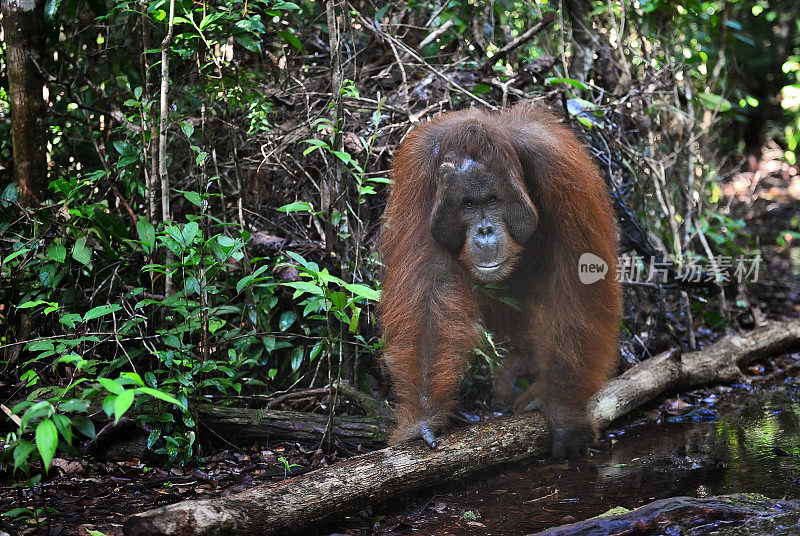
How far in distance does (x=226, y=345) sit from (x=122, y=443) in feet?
2.10

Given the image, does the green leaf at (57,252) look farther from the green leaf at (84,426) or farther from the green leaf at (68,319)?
the green leaf at (84,426)

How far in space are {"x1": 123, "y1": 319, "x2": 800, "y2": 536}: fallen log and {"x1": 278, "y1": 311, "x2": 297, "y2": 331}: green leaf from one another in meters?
1.00

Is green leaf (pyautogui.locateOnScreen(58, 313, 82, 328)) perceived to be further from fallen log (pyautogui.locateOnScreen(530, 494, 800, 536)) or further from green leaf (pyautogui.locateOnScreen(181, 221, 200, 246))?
fallen log (pyautogui.locateOnScreen(530, 494, 800, 536))

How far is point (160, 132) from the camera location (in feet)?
10.4

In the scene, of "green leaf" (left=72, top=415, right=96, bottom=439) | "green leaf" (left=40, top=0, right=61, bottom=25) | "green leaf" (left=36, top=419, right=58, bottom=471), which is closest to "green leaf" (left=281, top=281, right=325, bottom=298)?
"green leaf" (left=72, top=415, right=96, bottom=439)

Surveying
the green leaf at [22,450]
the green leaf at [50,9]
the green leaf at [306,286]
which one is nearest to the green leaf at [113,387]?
the green leaf at [22,450]

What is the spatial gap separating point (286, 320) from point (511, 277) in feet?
3.59

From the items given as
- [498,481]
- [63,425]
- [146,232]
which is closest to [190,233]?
[146,232]

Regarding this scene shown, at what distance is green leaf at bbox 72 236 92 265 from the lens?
3.05 m

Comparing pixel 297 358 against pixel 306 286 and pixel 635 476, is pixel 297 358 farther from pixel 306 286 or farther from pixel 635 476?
pixel 635 476

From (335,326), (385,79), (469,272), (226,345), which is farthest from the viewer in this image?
(385,79)

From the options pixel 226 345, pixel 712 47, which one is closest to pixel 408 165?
pixel 226 345

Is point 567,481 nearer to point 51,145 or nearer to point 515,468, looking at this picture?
point 515,468

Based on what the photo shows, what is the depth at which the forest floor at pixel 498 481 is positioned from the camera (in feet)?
7.93
